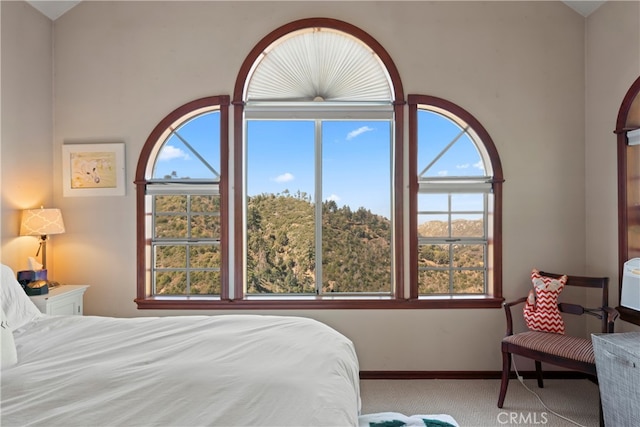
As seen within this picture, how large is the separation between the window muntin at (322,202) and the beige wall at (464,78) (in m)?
0.37

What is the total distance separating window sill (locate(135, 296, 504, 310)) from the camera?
315 centimetres

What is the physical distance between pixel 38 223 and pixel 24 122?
0.82 m

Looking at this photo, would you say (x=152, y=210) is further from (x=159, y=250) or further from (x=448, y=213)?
(x=448, y=213)

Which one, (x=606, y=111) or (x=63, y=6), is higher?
(x=63, y=6)

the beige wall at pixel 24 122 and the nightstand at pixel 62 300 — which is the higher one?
the beige wall at pixel 24 122

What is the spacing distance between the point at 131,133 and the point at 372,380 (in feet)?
9.49

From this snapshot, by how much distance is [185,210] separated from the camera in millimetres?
3346

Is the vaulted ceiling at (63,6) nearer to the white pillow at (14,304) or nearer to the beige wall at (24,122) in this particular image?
the beige wall at (24,122)

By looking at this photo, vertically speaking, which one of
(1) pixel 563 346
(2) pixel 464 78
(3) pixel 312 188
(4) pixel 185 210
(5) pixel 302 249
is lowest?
(1) pixel 563 346

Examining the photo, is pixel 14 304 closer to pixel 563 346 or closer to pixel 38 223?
pixel 38 223

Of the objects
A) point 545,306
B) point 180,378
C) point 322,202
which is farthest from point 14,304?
point 545,306

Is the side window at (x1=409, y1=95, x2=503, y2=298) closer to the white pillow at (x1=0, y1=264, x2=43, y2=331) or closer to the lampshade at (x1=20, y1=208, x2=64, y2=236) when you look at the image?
the white pillow at (x1=0, y1=264, x2=43, y2=331)

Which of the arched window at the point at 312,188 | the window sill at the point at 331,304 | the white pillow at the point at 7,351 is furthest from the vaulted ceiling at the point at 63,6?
the white pillow at the point at 7,351

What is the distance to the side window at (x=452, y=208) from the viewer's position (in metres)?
3.26
